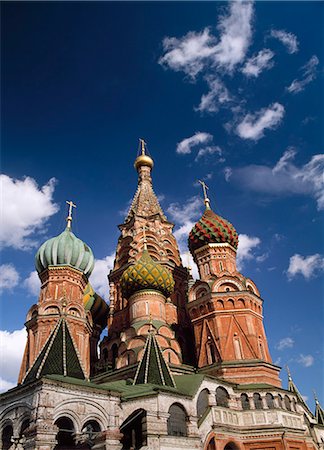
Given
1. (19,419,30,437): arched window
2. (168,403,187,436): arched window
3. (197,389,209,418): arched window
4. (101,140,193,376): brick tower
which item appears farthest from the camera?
(101,140,193,376): brick tower

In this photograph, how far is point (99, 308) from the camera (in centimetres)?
2861

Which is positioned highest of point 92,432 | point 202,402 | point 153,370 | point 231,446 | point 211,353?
point 211,353

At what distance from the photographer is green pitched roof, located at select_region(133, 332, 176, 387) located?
1436 centimetres

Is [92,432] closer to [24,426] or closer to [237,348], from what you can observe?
[24,426]

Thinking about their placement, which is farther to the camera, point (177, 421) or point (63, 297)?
point (63, 297)

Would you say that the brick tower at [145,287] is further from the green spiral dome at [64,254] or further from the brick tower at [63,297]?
the green spiral dome at [64,254]

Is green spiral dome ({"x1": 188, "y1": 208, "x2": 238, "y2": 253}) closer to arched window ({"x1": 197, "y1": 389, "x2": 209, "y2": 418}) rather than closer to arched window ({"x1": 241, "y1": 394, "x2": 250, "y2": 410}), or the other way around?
arched window ({"x1": 241, "y1": 394, "x2": 250, "y2": 410})

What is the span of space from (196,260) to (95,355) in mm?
9630

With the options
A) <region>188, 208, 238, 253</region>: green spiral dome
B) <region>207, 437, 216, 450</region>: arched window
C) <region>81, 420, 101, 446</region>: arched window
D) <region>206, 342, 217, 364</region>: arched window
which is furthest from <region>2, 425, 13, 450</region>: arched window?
<region>188, 208, 238, 253</region>: green spiral dome

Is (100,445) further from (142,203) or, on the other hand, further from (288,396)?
(142,203)

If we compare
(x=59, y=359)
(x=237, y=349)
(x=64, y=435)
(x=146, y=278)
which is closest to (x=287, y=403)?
(x=237, y=349)

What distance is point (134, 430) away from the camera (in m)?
13.0

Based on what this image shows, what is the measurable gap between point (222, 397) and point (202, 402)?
5.08ft

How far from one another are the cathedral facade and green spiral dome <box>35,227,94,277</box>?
0.21 ft
